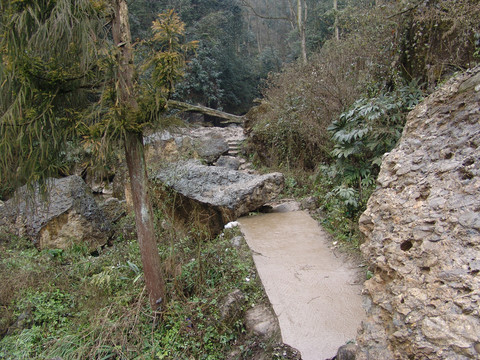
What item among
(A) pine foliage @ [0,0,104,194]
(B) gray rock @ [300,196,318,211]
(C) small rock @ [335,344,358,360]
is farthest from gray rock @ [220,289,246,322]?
(B) gray rock @ [300,196,318,211]

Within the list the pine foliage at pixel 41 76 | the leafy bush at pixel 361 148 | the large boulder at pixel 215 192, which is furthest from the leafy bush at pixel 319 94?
the pine foliage at pixel 41 76

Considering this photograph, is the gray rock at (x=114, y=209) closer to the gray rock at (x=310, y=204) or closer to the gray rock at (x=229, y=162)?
the gray rock at (x=229, y=162)

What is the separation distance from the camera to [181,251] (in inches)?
182

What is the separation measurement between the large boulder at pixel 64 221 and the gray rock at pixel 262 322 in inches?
169

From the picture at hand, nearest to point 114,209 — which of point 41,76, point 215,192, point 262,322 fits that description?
point 215,192

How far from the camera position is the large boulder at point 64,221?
6.37 meters

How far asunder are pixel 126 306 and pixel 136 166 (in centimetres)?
168

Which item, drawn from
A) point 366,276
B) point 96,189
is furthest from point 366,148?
point 96,189

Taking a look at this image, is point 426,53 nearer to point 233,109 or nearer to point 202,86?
point 202,86

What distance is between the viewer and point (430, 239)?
182 centimetres

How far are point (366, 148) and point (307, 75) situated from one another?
4428 millimetres

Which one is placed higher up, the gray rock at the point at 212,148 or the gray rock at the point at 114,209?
the gray rock at the point at 212,148

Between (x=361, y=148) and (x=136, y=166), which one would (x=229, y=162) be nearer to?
(x=361, y=148)

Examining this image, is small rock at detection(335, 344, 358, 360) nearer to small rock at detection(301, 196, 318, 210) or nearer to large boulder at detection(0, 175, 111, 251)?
small rock at detection(301, 196, 318, 210)
